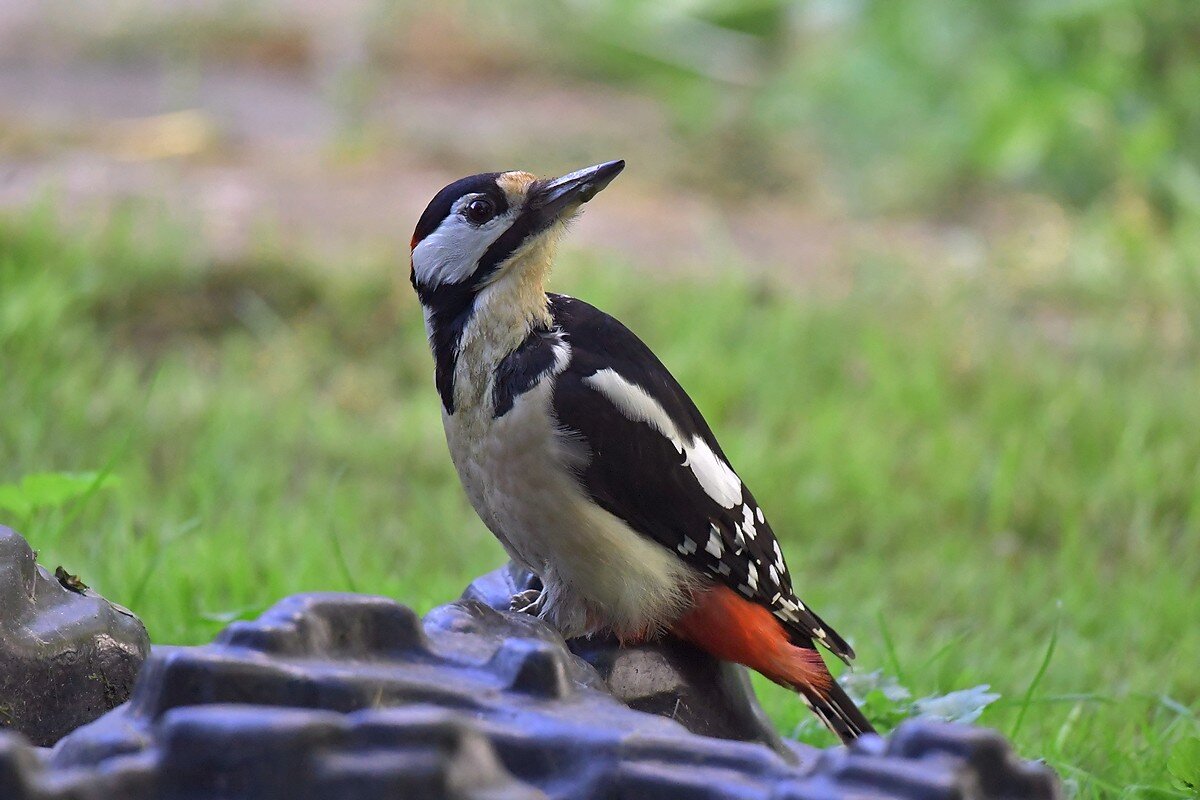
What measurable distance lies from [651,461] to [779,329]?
3.13 metres

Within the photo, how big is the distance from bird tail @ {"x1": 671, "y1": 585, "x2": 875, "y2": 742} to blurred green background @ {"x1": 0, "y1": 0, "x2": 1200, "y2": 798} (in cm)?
19

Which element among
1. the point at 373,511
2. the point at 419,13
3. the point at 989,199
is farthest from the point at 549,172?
the point at 419,13

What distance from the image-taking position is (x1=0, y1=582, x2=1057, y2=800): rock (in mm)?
1441

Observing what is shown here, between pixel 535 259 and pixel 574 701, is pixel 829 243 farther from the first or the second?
pixel 574 701

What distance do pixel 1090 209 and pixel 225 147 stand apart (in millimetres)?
4216

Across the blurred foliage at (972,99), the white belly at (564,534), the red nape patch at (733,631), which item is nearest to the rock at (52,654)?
the white belly at (564,534)

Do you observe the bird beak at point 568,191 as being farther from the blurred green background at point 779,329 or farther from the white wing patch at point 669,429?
the blurred green background at point 779,329

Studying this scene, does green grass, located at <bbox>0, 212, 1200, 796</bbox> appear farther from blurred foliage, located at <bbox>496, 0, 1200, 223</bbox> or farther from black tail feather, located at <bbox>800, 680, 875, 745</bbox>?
blurred foliage, located at <bbox>496, 0, 1200, 223</bbox>

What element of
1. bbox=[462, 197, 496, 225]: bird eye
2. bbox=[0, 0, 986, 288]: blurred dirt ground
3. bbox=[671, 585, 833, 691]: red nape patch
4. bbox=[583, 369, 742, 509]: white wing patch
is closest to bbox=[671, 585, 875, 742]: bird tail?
bbox=[671, 585, 833, 691]: red nape patch

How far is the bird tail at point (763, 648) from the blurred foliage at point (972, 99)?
4935mm

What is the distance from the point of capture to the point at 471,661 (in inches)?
70.3

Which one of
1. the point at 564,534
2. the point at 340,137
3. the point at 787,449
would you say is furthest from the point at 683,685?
the point at 340,137

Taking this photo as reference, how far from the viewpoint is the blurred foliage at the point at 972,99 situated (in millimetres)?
7152

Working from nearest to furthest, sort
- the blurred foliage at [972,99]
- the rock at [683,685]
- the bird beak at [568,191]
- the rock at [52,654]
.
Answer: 1. the rock at [52,654]
2. the rock at [683,685]
3. the bird beak at [568,191]
4. the blurred foliage at [972,99]
